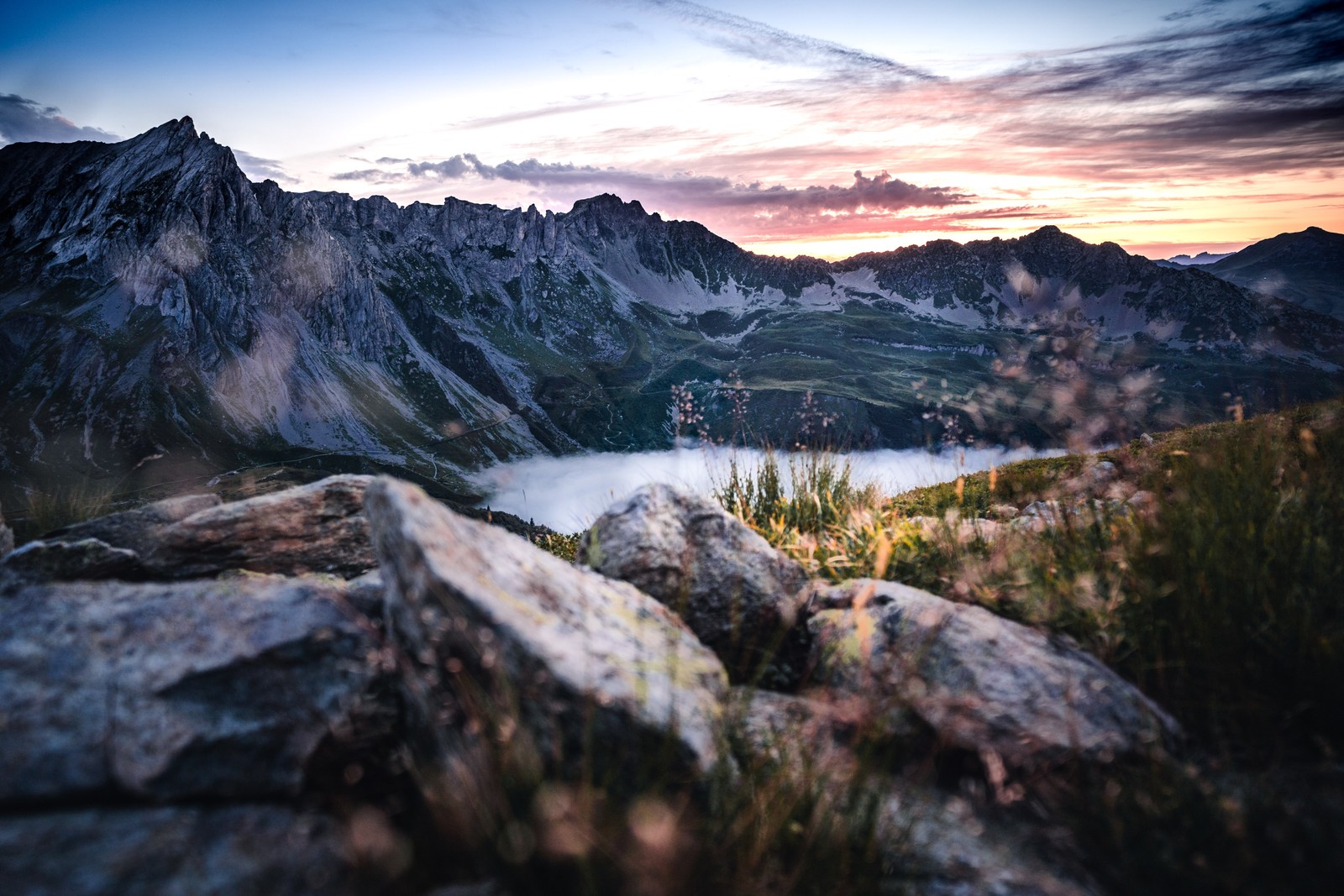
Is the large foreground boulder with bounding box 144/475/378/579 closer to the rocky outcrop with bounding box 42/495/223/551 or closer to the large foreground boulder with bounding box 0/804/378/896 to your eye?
the rocky outcrop with bounding box 42/495/223/551

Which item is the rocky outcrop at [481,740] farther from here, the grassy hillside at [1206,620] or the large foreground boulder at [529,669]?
the grassy hillside at [1206,620]

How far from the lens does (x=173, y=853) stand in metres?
2.83

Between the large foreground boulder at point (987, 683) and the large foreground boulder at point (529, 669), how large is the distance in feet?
3.96

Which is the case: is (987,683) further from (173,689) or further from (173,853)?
(173,689)

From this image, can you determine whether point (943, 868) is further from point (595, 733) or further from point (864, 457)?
point (864, 457)

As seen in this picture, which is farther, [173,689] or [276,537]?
[276,537]

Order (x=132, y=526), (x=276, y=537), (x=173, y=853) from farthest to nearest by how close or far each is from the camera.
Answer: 1. (x=276, y=537)
2. (x=132, y=526)
3. (x=173, y=853)

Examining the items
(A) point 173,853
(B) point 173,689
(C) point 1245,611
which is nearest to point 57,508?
(B) point 173,689

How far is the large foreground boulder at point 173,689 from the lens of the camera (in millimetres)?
3262

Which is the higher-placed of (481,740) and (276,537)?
(481,740)

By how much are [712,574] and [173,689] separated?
385 cm

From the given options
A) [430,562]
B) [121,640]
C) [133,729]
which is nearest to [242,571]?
[121,640]

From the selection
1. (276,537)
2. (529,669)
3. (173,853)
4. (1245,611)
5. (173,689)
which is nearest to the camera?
(173,853)

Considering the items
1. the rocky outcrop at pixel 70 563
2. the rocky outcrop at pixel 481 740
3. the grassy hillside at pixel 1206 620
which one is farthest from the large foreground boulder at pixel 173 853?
the rocky outcrop at pixel 70 563
